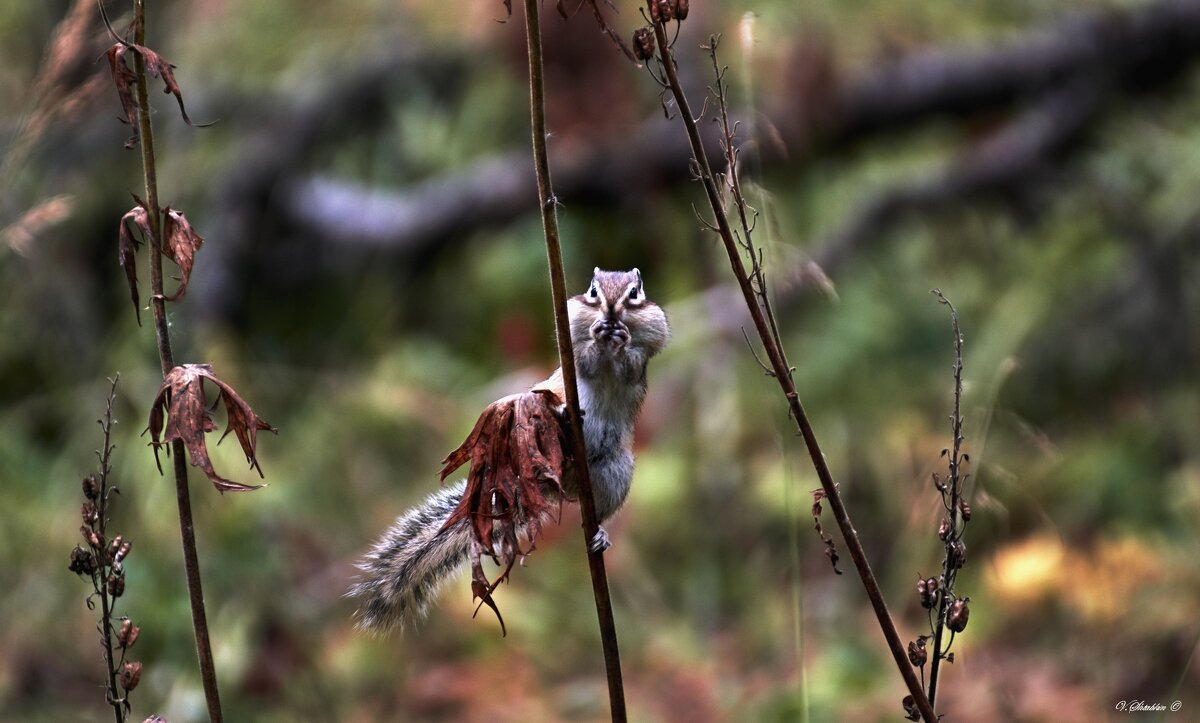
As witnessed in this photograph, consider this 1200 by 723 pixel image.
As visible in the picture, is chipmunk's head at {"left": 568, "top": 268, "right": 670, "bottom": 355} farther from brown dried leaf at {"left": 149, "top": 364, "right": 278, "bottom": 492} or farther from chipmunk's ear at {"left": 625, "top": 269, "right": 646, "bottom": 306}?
brown dried leaf at {"left": 149, "top": 364, "right": 278, "bottom": 492}

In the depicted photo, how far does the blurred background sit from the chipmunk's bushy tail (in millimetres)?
1277

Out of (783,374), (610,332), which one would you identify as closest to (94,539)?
(783,374)

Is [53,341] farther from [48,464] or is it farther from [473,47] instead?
[473,47]

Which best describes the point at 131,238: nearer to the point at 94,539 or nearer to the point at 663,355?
the point at 94,539

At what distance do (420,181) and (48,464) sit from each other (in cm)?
210

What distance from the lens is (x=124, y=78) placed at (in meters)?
0.95

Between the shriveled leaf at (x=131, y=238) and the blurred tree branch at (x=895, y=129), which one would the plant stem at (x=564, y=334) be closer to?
the shriveled leaf at (x=131, y=238)

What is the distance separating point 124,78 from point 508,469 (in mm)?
478

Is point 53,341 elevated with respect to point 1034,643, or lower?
elevated

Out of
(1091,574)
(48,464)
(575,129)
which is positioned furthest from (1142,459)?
(48,464)

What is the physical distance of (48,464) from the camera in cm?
399

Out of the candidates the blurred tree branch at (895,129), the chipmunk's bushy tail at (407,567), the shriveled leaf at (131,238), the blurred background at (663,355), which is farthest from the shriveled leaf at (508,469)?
the blurred tree branch at (895,129)

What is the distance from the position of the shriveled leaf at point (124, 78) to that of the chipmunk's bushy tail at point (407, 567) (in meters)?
0.58

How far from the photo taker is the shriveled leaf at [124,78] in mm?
940
